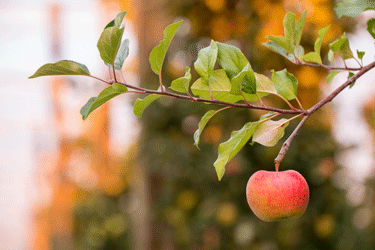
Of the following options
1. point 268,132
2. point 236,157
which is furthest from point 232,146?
point 236,157

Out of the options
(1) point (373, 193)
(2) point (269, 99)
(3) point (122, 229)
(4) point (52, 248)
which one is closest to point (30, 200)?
(4) point (52, 248)

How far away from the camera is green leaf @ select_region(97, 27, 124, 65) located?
329 millimetres

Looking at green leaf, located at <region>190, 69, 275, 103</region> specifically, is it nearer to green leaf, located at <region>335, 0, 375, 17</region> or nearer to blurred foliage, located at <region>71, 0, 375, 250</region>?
green leaf, located at <region>335, 0, 375, 17</region>

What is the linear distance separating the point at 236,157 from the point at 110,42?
1.05 meters

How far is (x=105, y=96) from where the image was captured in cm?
35

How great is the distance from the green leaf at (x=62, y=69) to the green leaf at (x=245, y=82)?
0.50 feet

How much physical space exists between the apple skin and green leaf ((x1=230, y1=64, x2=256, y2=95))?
10cm

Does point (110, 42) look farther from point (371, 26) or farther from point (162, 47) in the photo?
point (371, 26)

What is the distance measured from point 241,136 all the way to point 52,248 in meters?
3.21

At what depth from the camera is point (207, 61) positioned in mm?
372

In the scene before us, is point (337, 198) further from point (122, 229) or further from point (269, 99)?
point (122, 229)

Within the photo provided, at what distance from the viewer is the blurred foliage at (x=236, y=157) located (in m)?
1.34

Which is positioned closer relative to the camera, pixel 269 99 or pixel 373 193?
pixel 269 99

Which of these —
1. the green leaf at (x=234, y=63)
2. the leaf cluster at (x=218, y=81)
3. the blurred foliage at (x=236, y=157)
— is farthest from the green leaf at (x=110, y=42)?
the blurred foliage at (x=236, y=157)
